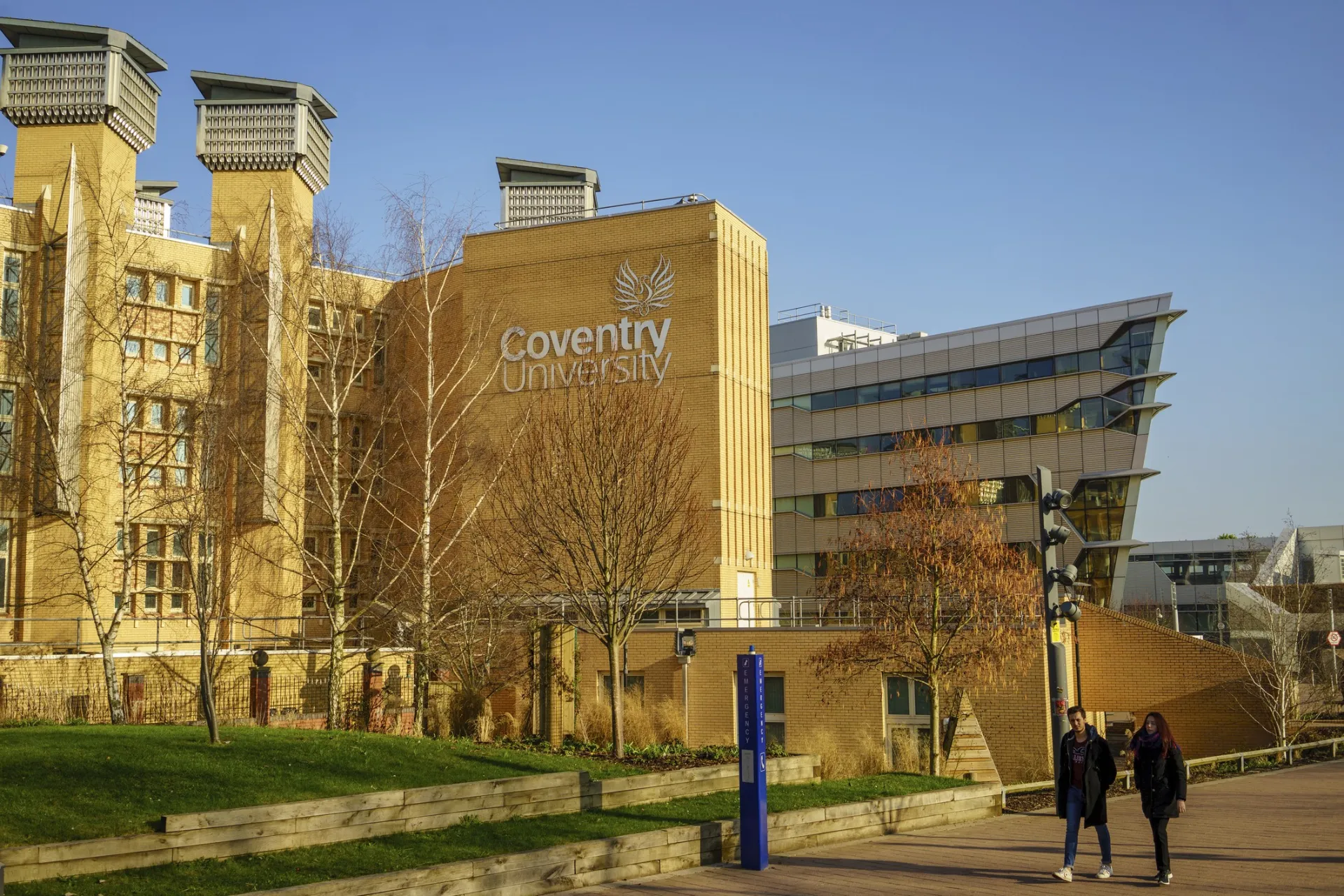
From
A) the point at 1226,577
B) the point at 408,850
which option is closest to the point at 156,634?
the point at 408,850

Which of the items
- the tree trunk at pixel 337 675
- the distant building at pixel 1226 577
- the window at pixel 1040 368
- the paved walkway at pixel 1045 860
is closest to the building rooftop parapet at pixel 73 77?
the tree trunk at pixel 337 675

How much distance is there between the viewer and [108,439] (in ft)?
91.4

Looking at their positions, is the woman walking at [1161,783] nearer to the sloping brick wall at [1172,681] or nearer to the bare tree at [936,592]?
the bare tree at [936,592]

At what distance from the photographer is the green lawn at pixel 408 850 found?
32.6 feet

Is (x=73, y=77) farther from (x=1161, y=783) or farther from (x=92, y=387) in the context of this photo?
(x=1161, y=783)

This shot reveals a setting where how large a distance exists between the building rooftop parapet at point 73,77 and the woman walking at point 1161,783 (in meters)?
28.5

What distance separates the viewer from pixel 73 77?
99.1 feet

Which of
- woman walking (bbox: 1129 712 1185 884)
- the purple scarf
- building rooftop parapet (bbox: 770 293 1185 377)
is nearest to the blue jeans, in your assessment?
woman walking (bbox: 1129 712 1185 884)

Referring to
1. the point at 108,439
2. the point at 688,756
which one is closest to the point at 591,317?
the point at 108,439

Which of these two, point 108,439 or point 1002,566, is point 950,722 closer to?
point 1002,566

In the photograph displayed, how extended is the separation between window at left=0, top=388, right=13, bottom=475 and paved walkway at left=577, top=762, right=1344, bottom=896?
22499mm

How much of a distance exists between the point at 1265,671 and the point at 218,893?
2505cm

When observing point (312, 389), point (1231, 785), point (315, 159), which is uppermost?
point (315, 159)

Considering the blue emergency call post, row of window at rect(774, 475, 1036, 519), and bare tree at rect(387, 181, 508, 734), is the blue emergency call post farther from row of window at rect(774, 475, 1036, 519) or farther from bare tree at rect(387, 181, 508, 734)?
row of window at rect(774, 475, 1036, 519)
